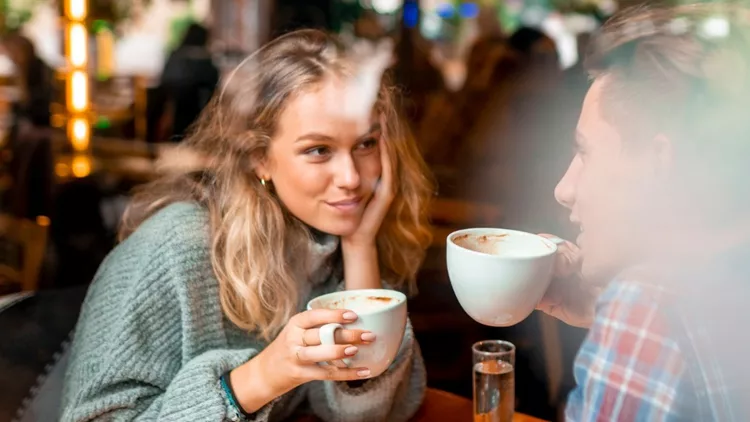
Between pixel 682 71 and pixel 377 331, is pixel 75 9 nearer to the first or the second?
pixel 377 331

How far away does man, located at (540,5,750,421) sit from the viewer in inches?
26.8

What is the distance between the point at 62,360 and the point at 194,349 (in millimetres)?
322

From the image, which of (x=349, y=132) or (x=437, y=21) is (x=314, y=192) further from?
(x=437, y=21)

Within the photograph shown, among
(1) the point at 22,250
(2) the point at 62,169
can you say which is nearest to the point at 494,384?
(1) the point at 22,250

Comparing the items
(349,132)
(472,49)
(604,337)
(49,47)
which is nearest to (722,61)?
(604,337)

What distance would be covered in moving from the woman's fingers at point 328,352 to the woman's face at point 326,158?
0.23 m

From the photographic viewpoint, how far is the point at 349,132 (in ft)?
3.13

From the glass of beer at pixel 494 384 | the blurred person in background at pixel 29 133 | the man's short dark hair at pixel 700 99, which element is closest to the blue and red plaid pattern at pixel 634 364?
the man's short dark hair at pixel 700 99

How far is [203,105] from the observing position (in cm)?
135

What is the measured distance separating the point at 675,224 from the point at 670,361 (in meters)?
0.13

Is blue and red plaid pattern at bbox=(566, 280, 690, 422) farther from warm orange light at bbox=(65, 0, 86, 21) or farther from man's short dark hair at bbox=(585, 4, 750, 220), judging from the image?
warm orange light at bbox=(65, 0, 86, 21)

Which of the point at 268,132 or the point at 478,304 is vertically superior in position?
the point at 268,132

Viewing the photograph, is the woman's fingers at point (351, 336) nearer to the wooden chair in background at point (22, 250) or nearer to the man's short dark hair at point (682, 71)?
the man's short dark hair at point (682, 71)

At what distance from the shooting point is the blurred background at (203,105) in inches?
39.3
